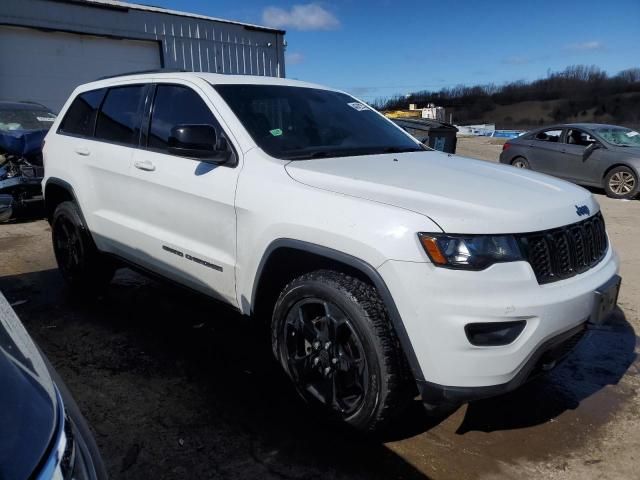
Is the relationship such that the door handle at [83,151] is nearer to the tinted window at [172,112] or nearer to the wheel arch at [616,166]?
the tinted window at [172,112]

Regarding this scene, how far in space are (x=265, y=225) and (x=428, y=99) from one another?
66.0 meters

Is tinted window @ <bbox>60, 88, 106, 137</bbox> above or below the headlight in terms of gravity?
above

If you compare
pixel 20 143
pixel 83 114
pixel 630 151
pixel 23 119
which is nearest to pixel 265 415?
pixel 83 114

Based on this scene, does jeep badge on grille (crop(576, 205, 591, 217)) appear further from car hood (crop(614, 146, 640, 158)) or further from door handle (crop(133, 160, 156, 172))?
car hood (crop(614, 146, 640, 158))

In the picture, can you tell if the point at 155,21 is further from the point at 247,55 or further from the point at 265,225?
the point at 265,225

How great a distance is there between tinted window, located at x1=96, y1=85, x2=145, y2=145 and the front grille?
8.96 feet

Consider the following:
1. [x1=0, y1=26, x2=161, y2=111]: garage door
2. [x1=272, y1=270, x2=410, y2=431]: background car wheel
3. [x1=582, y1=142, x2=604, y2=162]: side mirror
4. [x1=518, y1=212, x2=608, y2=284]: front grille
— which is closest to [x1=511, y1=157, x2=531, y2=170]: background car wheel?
[x1=582, y1=142, x2=604, y2=162]: side mirror

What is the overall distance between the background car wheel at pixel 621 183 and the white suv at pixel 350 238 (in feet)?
26.7

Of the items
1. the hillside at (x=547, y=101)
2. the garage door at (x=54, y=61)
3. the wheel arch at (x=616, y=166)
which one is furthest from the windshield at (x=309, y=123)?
the hillside at (x=547, y=101)

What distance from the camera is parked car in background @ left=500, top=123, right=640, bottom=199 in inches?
409

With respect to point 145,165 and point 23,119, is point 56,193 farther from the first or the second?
point 23,119

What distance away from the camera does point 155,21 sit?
661 inches

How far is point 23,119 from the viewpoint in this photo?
29.4ft

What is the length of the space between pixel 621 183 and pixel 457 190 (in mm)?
9406
